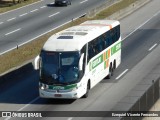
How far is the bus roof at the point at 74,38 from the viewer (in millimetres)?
27906

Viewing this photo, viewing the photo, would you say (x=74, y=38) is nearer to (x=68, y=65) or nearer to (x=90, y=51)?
(x=90, y=51)

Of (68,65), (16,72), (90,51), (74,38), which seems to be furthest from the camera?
(16,72)

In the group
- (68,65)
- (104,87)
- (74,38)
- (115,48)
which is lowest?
(104,87)

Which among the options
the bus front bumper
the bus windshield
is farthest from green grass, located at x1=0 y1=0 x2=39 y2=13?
the bus front bumper

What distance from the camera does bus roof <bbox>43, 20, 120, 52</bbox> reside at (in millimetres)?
27906

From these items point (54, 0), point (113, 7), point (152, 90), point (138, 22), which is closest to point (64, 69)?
point (152, 90)

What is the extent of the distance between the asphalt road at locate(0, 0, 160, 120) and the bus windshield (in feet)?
4.11

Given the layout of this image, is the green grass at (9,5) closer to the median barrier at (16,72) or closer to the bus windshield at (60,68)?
the median barrier at (16,72)

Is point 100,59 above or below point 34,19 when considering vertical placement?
above

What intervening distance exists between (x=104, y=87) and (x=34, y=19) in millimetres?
30976

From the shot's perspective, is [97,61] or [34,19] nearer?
[97,61]

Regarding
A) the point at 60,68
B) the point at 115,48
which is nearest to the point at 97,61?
the point at 60,68

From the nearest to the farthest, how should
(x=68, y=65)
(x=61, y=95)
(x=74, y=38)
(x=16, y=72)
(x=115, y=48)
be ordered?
(x=61, y=95), (x=68, y=65), (x=74, y=38), (x=16, y=72), (x=115, y=48)

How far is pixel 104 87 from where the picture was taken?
31.1 meters
